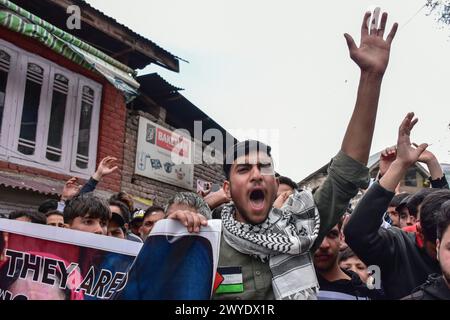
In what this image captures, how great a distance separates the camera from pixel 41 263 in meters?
1.85

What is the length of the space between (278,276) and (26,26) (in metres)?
4.95

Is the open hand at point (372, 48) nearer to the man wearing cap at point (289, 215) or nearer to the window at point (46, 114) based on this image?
the man wearing cap at point (289, 215)

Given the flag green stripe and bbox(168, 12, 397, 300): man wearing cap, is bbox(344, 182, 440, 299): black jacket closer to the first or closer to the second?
bbox(168, 12, 397, 300): man wearing cap

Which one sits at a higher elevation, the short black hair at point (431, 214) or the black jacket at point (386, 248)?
the short black hair at point (431, 214)

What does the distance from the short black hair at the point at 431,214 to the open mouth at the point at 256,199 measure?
2.87ft

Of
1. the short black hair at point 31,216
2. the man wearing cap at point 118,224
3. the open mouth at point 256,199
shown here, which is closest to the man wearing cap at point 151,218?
the man wearing cap at point 118,224

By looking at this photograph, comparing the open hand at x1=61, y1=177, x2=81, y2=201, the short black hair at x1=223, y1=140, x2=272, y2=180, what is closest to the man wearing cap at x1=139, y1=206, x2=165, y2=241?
the open hand at x1=61, y1=177, x2=81, y2=201

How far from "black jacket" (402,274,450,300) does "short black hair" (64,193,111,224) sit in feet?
6.04

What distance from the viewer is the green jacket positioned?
1667 millimetres

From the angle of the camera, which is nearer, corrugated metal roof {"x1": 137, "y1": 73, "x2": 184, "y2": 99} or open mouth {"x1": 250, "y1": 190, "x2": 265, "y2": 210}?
open mouth {"x1": 250, "y1": 190, "x2": 265, "y2": 210}

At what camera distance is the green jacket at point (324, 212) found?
167cm

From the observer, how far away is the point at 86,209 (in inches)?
106

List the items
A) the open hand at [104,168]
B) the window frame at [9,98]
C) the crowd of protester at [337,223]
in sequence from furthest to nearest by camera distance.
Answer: the window frame at [9,98] < the open hand at [104,168] < the crowd of protester at [337,223]
